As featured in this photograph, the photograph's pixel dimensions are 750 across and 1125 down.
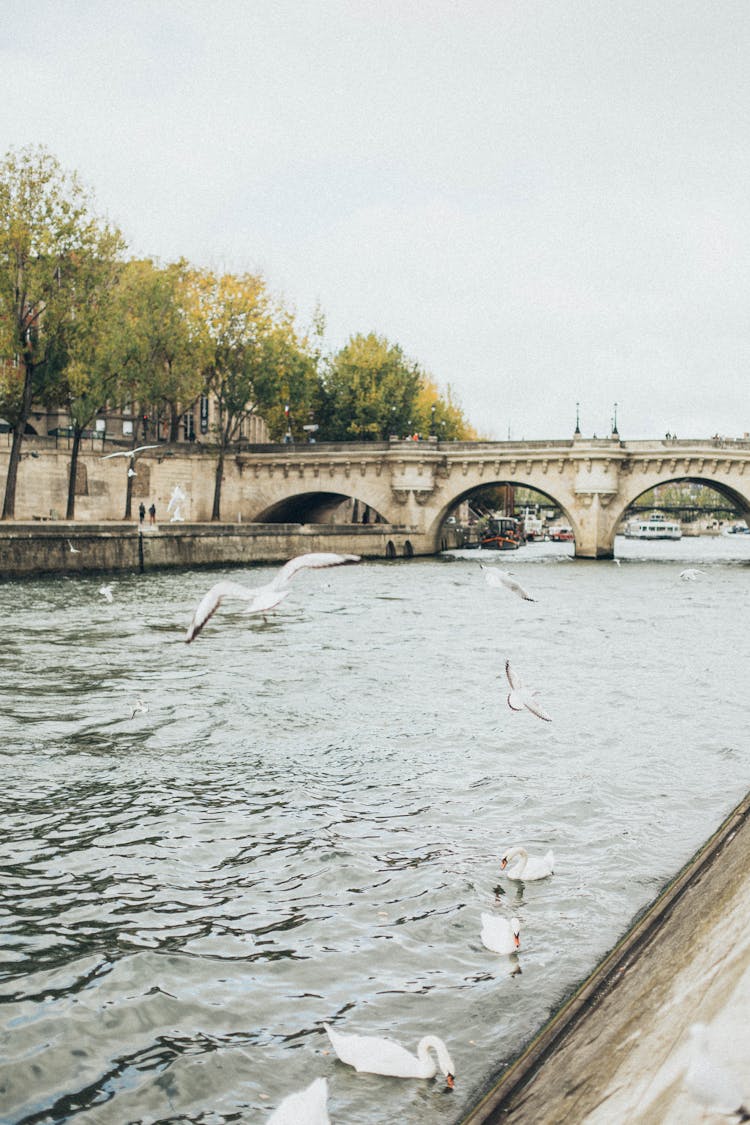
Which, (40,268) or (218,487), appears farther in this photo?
(218,487)

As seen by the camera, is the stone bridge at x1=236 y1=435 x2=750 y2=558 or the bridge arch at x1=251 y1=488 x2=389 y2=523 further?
the bridge arch at x1=251 y1=488 x2=389 y2=523

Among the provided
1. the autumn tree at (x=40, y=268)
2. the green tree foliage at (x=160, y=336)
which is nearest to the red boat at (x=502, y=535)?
the green tree foliage at (x=160, y=336)

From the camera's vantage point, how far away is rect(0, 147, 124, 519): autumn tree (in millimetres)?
38875

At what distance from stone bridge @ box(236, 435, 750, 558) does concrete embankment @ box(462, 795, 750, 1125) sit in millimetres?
52259

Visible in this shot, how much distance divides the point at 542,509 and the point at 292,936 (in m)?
156

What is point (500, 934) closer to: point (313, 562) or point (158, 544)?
point (313, 562)

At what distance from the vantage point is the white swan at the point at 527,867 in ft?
24.7

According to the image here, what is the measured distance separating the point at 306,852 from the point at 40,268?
116 feet

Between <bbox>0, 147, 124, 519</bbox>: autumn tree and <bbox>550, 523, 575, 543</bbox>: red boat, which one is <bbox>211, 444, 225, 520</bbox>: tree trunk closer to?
<bbox>0, 147, 124, 519</bbox>: autumn tree

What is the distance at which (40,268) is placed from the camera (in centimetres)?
3922

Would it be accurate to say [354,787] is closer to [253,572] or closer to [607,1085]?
[607,1085]

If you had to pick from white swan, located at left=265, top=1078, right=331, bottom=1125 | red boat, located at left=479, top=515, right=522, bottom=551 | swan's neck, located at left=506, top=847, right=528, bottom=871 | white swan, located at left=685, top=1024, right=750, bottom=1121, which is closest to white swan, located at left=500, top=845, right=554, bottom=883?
swan's neck, located at left=506, top=847, right=528, bottom=871

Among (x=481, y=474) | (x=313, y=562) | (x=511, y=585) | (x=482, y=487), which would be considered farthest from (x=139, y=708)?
(x=482, y=487)

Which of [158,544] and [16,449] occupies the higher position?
[16,449]
